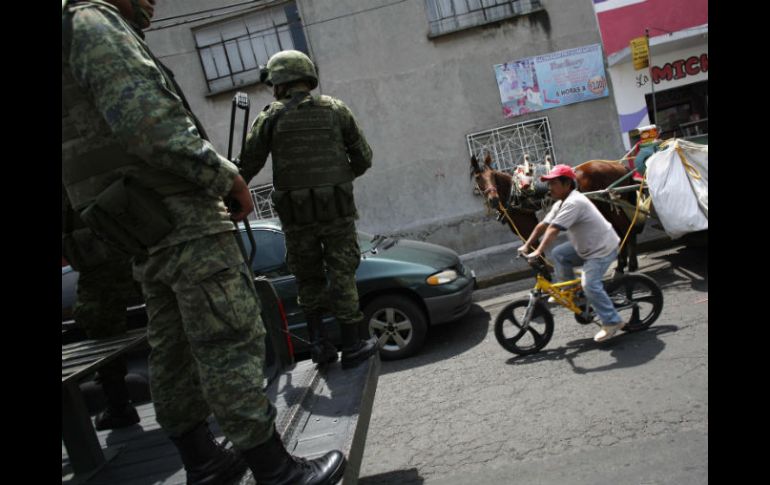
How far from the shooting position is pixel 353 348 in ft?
10.5

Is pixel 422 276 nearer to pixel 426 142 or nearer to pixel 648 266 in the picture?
pixel 648 266

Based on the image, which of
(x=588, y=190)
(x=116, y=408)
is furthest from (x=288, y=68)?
(x=588, y=190)

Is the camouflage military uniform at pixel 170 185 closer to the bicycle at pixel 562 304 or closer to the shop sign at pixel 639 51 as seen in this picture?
the bicycle at pixel 562 304

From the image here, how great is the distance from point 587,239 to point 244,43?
28.2 ft

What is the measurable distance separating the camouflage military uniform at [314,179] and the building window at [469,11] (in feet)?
27.2

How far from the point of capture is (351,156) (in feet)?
11.4

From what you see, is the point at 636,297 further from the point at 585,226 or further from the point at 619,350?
the point at 585,226

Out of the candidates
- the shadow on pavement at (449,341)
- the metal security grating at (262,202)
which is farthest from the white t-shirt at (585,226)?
the metal security grating at (262,202)

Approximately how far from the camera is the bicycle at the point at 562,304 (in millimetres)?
4938

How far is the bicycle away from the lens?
4938mm

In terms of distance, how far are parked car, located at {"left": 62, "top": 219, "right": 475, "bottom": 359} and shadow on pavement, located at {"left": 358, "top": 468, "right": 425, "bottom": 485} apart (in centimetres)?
214

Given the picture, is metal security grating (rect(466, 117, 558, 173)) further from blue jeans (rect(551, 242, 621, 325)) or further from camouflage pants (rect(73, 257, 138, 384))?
camouflage pants (rect(73, 257, 138, 384))

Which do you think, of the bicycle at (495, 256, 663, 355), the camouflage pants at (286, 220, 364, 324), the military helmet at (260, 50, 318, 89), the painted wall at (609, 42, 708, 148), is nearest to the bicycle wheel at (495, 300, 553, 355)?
the bicycle at (495, 256, 663, 355)
